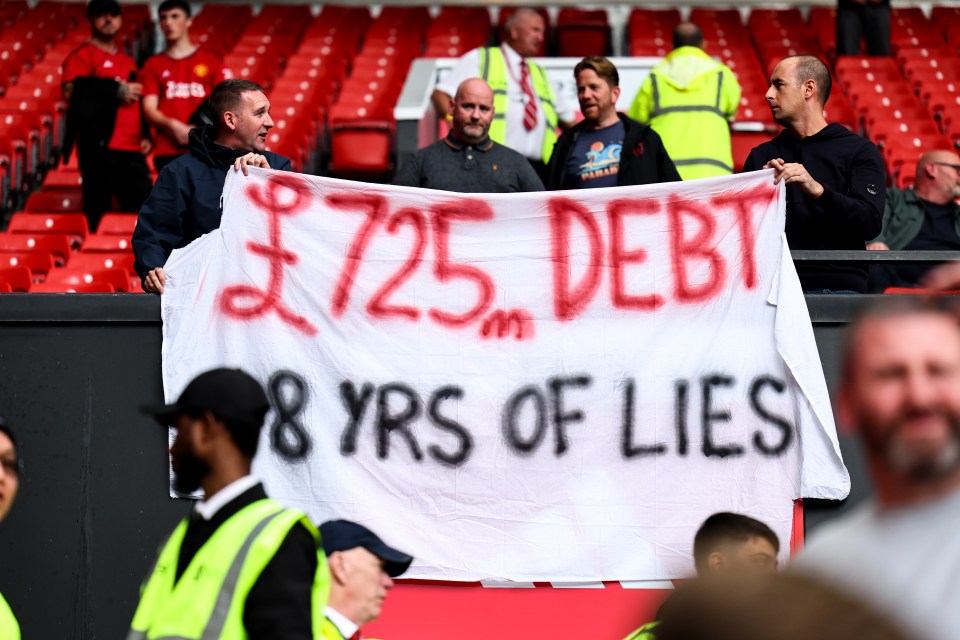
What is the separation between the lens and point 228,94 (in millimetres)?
5656

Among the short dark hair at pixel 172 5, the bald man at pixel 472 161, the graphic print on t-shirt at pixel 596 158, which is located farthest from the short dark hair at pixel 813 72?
the short dark hair at pixel 172 5

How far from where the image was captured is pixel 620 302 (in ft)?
17.4

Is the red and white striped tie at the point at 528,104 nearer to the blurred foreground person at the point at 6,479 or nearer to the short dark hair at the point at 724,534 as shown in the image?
the short dark hair at the point at 724,534

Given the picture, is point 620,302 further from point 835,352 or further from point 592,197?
point 835,352

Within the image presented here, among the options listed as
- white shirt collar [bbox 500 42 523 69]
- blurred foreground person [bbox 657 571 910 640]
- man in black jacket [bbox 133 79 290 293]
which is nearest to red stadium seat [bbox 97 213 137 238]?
white shirt collar [bbox 500 42 523 69]

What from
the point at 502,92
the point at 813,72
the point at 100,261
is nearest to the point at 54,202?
the point at 100,261

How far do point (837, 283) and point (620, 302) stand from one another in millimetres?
939

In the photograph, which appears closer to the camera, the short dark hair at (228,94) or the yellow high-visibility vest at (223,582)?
the yellow high-visibility vest at (223,582)

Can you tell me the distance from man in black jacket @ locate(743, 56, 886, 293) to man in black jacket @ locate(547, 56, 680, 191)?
63 cm

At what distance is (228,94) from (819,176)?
7.88 feet

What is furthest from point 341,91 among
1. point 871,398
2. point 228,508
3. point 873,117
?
point 871,398

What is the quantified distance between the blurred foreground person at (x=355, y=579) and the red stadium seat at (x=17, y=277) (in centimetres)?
420

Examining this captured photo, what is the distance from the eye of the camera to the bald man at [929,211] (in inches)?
310

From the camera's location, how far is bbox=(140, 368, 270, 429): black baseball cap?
3215mm
